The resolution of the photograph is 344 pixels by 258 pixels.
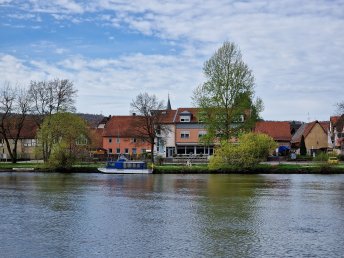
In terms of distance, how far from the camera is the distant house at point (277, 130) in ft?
334

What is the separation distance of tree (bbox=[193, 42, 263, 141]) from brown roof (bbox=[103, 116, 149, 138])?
32.1m

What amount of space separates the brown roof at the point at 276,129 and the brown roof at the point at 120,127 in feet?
79.5

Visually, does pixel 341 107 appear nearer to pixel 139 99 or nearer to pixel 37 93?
pixel 139 99

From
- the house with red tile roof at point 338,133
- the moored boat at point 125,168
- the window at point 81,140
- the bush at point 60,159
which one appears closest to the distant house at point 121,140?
the window at point 81,140

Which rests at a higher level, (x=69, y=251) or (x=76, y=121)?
(x=76, y=121)

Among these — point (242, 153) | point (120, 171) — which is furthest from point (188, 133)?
point (242, 153)

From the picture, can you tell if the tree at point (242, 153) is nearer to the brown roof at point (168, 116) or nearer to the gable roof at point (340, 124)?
the brown roof at point (168, 116)

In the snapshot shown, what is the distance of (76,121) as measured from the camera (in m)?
74.1

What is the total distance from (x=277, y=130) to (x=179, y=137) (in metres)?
20.3

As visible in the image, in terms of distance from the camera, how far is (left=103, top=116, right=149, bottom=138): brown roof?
4001 inches

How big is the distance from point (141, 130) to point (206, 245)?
73.2 meters

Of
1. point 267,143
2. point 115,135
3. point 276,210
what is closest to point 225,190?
point 276,210

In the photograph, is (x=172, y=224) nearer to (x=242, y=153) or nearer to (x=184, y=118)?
(x=242, y=153)

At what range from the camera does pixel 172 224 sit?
25.0 meters
